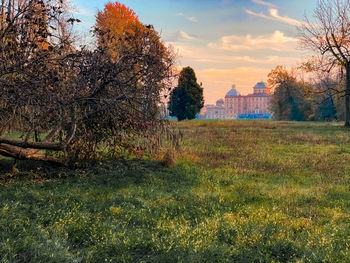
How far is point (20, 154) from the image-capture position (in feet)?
26.8

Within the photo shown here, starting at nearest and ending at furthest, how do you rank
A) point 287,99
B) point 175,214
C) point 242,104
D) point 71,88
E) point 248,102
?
point 175,214
point 71,88
point 287,99
point 248,102
point 242,104

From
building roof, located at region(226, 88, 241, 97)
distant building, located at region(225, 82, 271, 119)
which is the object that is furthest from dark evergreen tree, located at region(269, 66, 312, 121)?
building roof, located at region(226, 88, 241, 97)

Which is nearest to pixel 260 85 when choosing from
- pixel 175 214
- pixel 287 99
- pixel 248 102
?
pixel 248 102

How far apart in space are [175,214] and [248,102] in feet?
580

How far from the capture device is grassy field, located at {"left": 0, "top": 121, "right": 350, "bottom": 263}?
391 cm

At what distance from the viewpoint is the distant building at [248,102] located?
169250mm

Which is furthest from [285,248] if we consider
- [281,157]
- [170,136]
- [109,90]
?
[281,157]

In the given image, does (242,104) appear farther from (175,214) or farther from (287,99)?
(175,214)

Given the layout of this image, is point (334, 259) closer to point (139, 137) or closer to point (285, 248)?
point (285, 248)

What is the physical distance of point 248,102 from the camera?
176 m

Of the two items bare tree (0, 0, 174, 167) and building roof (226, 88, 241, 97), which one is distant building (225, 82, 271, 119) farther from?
bare tree (0, 0, 174, 167)

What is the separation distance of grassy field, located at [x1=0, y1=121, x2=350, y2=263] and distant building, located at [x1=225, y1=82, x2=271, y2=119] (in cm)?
15891

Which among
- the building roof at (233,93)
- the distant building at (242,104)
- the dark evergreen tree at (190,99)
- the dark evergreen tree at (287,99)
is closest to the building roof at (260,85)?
the distant building at (242,104)

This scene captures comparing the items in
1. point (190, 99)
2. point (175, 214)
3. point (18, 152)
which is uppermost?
point (190, 99)
